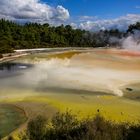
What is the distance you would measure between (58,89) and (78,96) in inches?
152

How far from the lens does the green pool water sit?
2193 centimetres

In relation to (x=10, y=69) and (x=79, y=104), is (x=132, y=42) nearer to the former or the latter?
(x=10, y=69)

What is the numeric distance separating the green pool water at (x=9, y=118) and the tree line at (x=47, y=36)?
5374 centimetres

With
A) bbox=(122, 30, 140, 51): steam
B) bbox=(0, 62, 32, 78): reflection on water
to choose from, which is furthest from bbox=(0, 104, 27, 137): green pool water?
bbox=(122, 30, 140, 51): steam

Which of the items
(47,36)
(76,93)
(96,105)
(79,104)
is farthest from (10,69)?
(47,36)

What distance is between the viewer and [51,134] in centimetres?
1647

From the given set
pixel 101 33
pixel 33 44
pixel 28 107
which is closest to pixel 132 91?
pixel 28 107

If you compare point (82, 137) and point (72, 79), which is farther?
point (72, 79)

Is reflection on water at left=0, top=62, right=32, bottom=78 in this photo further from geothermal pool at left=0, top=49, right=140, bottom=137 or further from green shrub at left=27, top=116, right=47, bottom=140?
green shrub at left=27, top=116, right=47, bottom=140

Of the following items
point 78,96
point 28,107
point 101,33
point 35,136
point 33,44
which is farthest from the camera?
point 101,33

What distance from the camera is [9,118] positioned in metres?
24.5

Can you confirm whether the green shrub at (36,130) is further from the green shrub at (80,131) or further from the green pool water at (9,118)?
the green pool water at (9,118)

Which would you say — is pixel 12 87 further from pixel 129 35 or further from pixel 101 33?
pixel 101 33

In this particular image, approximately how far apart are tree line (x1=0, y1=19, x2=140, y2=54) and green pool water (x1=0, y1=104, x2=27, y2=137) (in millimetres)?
53737
